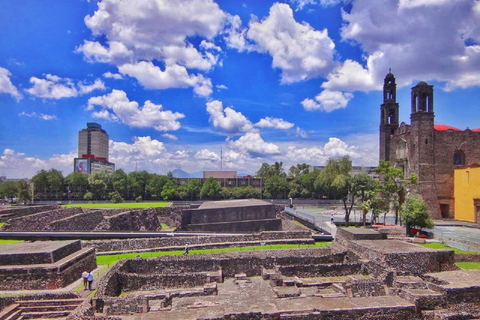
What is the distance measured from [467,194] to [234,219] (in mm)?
29554

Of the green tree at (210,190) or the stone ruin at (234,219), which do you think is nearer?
the stone ruin at (234,219)

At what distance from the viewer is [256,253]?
21500 mm

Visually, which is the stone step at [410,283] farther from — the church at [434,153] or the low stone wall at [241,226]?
the church at [434,153]

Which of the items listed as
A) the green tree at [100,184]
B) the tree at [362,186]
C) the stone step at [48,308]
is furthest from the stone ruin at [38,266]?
the green tree at [100,184]

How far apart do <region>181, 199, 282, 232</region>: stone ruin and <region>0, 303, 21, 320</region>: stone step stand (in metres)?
19.0

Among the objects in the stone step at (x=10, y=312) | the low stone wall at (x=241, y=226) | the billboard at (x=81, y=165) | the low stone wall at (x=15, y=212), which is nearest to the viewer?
the stone step at (x=10, y=312)

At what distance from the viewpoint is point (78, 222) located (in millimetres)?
36875

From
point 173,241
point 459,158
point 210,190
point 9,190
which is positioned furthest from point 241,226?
point 9,190

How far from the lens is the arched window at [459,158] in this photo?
147 feet

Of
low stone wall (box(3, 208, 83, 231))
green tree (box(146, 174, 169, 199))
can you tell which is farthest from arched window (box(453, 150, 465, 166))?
green tree (box(146, 174, 169, 199))

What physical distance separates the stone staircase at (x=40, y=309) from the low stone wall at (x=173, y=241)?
9857mm

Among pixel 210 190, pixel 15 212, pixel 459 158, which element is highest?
pixel 459 158

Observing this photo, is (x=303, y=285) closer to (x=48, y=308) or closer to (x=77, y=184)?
(x=48, y=308)

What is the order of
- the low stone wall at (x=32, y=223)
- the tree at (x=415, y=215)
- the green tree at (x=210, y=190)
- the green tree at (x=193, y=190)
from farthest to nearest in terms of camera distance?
1. the green tree at (x=193, y=190)
2. the green tree at (x=210, y=190)
3. the low stone wall at (x=32, y=223)
4. the tree at (x=415, y=215)
